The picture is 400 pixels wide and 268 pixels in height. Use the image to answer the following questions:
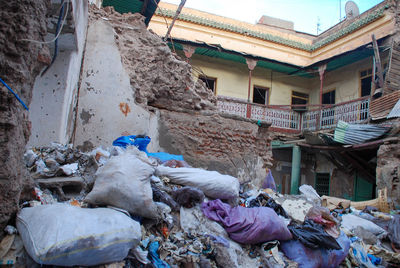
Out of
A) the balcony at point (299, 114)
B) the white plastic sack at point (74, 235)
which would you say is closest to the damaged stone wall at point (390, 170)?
the balcony at point (299, 114)

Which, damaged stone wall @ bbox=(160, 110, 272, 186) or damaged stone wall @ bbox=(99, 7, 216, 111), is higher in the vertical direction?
damaged stone wall @ bbox=(99, 7, 216, 111)

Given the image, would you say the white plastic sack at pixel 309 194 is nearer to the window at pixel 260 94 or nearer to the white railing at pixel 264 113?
the white railing at pixel 264 113

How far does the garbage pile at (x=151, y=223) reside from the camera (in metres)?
1.82

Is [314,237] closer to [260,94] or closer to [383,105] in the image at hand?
[383,105]

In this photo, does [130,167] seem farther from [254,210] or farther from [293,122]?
[293,122]

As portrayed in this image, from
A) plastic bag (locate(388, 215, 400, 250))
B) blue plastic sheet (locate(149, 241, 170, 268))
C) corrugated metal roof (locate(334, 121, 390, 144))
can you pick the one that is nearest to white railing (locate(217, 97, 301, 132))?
corrugated metal roof (locate(334, 121, 390, 144))

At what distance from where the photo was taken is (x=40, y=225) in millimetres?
1797

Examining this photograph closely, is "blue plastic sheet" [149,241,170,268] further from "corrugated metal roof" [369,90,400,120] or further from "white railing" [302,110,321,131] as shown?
"white railing" [302,110,321,131]

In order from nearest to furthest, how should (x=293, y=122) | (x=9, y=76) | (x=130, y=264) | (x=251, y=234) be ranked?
(x=9, y=76) < (x=130, y=264) < (x=251, y=234) < (x=293, y=122)

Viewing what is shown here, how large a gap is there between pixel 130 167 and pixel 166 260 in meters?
0.81

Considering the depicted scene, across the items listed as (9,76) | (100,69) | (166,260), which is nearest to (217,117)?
(100,69)

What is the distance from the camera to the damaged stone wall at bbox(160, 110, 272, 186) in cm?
505

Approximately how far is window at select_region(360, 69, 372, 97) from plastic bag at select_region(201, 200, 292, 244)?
37.5ft

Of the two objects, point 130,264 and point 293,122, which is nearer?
point 130,264
